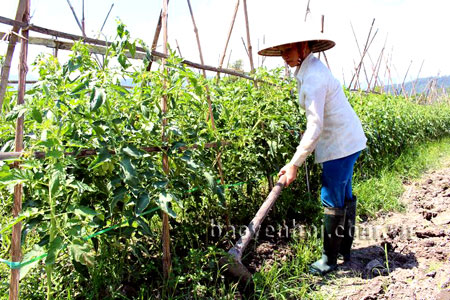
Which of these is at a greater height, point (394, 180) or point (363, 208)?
point (394, 180)

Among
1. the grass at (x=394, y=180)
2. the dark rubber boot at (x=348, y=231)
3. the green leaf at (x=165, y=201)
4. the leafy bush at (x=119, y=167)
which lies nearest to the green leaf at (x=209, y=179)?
the leafy bush at (x=119, y=167)

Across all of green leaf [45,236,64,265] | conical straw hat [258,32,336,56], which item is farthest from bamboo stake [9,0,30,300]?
conical straw hat [258,32,336,56]

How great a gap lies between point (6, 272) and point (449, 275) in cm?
250

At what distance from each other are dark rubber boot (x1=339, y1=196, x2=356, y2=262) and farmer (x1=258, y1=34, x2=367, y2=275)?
0.04 metres

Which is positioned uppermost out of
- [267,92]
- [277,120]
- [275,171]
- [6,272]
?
[267,92]

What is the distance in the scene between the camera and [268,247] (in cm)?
261

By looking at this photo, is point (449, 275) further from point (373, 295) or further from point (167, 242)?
point (167, 242)

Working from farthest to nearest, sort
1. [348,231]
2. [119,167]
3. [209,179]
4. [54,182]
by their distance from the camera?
1. [348,231]
2. [209,179]
3. [119,167]
4. [54,182]

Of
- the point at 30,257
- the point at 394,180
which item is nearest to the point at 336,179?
the point at 30,257

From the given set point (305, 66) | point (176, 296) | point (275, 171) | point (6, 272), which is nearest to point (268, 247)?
point (275, 171)

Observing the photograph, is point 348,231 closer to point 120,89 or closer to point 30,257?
point 120,89

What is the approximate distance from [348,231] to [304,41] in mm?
1368

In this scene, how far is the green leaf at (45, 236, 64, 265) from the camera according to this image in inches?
53.2

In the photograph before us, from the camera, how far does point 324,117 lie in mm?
2389
